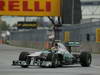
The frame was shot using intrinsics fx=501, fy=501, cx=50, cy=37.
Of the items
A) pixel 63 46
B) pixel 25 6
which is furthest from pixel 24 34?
pixel 63 46

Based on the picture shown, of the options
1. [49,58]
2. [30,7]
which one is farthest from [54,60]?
[30,7]

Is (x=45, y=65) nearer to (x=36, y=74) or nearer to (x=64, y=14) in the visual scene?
(x=36, y=74)

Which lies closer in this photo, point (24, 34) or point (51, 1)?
point (51, 1)

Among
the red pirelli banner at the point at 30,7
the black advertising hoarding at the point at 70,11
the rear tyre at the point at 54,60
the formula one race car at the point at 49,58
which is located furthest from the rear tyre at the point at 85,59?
the black advertising hoarding at the point at 70,11

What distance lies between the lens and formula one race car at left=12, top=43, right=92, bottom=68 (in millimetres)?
21219

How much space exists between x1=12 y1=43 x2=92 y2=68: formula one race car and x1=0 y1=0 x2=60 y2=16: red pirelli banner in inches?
995

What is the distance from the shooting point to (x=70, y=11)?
52469mm

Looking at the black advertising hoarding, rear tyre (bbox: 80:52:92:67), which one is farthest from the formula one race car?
the black advertising hoarding

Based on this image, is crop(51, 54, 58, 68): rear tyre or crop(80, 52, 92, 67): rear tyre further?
crop(80, 52, 92, 67): rear tyre

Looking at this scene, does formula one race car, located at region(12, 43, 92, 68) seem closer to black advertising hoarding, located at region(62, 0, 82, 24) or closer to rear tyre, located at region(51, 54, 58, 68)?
rear tyre, located at region(51, 54, 58, 68)

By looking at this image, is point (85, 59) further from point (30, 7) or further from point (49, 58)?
point (30, 7)

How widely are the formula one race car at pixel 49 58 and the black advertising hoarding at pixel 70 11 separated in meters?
27.2

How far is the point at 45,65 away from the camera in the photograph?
21375mm

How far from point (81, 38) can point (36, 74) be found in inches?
1437
